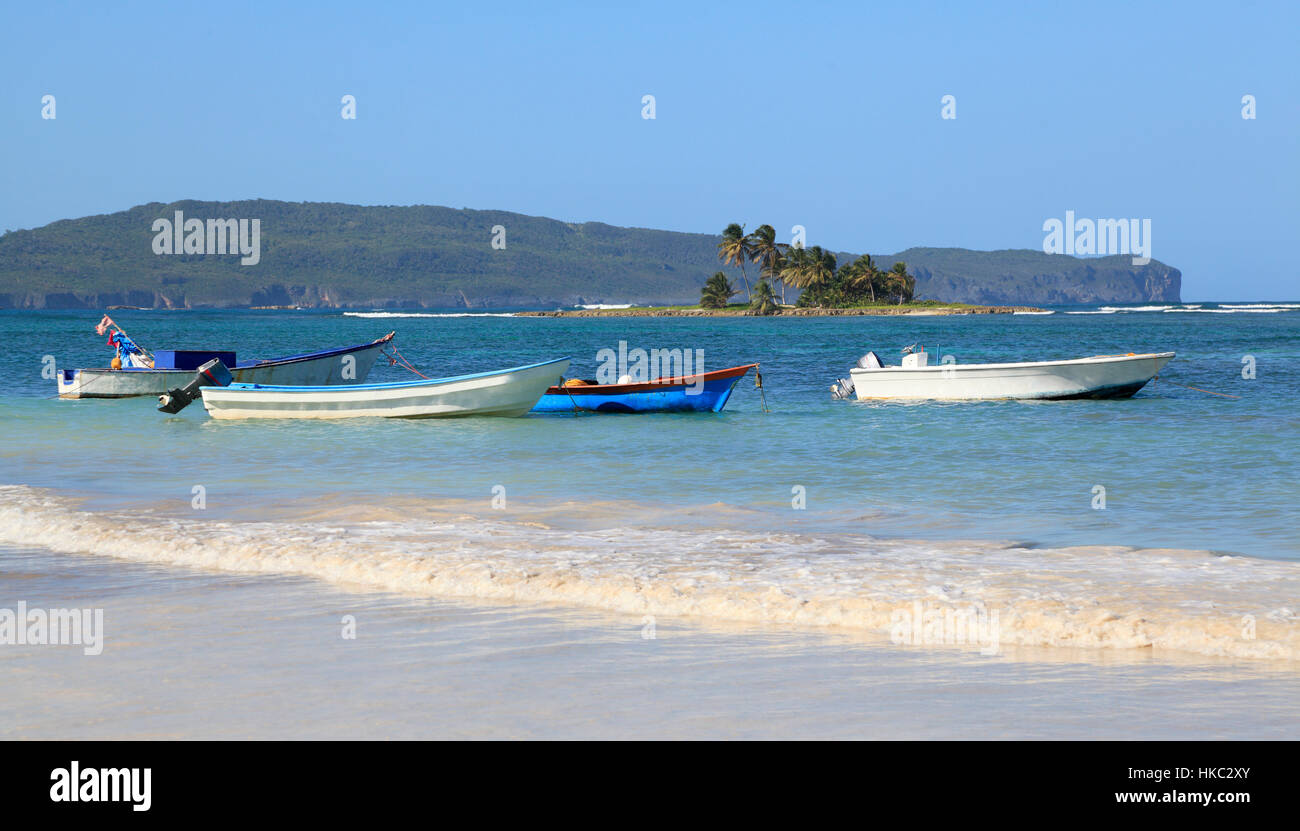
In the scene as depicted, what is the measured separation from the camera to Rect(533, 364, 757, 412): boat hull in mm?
27484

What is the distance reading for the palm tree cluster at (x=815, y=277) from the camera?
6113 inches

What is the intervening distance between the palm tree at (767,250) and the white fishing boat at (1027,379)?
124275 mm

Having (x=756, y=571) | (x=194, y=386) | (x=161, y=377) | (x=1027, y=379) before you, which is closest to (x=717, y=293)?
(x=161, y=377)

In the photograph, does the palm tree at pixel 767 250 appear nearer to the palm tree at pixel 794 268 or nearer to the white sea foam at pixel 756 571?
the palm tree at pixel 794 268

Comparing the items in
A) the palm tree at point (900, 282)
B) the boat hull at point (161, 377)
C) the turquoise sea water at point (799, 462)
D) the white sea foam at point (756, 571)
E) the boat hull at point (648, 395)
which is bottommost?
the white sea foam at point (756, 571)

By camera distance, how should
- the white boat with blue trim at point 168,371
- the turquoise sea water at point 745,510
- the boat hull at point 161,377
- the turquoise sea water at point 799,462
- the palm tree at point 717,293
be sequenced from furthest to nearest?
the palm tree at point 717,293 < the white boat with blue trim at point 168,371 < the boat hull at point 161,377 < the turquoise sea water at point 799,462 < the turquoise sea water at point 745,510

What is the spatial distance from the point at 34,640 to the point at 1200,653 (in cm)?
749

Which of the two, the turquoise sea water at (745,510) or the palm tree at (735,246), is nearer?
the turquoise sea water at (745,510)

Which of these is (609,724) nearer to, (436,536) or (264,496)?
(436,536)

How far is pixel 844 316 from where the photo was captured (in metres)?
150

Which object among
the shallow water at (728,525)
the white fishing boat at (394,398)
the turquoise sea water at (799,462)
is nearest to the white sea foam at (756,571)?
the shallow water at (728,525)

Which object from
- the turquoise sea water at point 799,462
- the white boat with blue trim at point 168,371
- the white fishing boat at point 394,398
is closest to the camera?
the turquoise sea water at point 799,462

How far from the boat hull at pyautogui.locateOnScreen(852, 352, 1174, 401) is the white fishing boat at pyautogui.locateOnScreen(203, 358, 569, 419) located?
10.9 m

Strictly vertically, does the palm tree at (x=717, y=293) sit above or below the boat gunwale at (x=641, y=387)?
above
